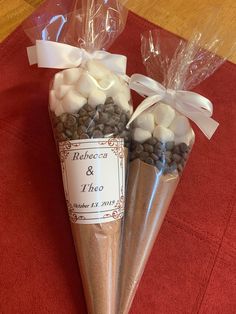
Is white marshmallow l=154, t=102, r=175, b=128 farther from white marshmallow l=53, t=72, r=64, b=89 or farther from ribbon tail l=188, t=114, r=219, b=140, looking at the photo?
white marshmallow l=53, t=72, r=64, b=89

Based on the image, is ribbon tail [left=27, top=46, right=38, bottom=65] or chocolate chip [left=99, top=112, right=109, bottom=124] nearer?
chocolate chip [left=99, top=112, right=109, bottom=124]

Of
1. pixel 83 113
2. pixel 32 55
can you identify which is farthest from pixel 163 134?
pixel 32 55

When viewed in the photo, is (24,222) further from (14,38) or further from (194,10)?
(194,10)

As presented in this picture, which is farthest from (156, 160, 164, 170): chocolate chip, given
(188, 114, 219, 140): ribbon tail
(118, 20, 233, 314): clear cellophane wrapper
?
(188, 114, 219, 140): ribbon tail

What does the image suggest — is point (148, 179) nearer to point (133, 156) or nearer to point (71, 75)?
point (133, 156)

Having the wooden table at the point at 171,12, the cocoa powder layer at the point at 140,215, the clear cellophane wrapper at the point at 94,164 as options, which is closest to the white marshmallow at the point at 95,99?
the clear cellophane wrapper at the point at 94,164

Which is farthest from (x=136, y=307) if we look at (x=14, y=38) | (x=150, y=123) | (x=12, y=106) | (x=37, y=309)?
(x=14, y=38)
